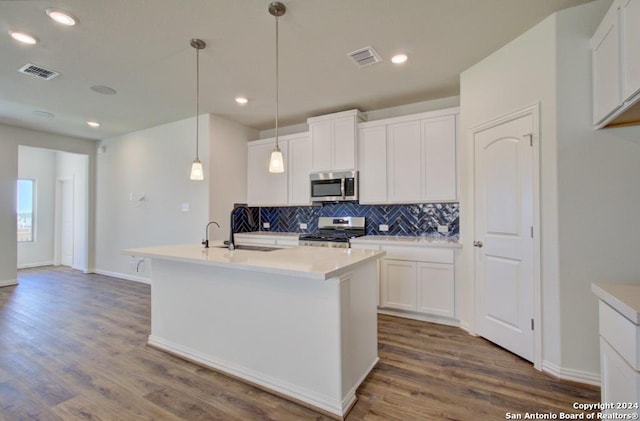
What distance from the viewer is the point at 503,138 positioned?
2.62 m

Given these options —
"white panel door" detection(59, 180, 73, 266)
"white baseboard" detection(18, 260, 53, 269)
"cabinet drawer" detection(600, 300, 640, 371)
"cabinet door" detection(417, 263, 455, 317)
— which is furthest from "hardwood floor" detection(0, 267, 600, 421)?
"white baseboard" detection(18, 260, 53, 269)

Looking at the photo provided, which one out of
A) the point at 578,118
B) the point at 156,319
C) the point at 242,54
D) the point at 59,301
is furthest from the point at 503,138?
the point at 59,301

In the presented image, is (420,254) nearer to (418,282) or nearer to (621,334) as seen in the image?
(418,282)

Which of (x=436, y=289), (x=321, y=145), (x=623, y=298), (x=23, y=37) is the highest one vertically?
(x=23, y=37)

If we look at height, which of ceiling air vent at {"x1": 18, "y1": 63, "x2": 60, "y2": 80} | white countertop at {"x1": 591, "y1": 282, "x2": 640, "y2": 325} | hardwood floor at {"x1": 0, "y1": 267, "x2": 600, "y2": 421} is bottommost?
hardwood floor at {"x1": 0, "y1": 267, "x2": 600, "y2": 421}

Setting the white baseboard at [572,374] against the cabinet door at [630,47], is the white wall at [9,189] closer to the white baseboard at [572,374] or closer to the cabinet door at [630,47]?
the white baseboard at [572,374]

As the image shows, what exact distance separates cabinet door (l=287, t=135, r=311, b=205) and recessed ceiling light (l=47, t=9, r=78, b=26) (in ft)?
9.05

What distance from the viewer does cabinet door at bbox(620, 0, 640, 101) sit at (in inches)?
60.7

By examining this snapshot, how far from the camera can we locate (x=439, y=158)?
3.49 m

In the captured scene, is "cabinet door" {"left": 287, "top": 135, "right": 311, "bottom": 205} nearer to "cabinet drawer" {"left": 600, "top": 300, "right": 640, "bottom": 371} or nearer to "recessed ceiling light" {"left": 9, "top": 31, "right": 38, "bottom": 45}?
"recessed ceiling light" {"left": 9, "top": 31, "right": 38, "bottom": 45}

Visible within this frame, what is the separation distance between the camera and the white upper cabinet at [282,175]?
4.48 m

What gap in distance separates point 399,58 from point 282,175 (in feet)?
8.04

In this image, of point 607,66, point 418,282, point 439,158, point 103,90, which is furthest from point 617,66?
point 103,90

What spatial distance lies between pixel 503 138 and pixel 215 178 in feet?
12.1
